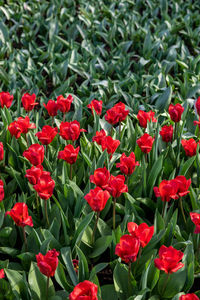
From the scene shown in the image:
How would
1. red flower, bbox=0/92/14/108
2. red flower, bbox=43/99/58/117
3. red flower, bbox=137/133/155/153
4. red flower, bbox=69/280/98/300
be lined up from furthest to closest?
red flower, bbox=0/92/14/108 → red flower, bbox=43/99/58/117 → red flower, bbox=137/133/155/153 → red flower, bbox=69/280/98/300

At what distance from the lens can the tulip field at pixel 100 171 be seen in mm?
1788

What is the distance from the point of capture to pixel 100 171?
1.91 m

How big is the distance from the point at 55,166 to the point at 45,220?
384 mm

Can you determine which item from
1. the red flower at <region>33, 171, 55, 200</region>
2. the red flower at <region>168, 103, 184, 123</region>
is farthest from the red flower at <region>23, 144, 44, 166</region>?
the red flower at <region>168, 103, 184, 123</region>

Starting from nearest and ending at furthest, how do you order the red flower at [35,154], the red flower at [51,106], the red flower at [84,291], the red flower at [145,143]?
the red flower at [84,291] → the red flower at [35,154] → the red flower at [145,143] → the red flower at [51,106]

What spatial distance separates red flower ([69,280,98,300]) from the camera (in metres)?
1.37

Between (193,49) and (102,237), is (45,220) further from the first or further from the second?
(193,49)

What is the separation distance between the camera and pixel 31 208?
7.50 feet

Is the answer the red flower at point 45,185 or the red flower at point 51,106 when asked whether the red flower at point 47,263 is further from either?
the red flower at point 51,106

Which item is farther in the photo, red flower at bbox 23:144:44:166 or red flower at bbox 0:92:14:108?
red flower at bbox 0:92:14:108

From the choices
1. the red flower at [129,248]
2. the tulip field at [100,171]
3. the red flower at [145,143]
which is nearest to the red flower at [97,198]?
the tulip field at [100,171]

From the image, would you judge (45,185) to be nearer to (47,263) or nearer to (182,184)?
(47,263)

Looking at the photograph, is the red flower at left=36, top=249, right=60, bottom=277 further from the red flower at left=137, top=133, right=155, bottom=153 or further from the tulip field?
the red flower at left=137, top=133, right=155, bottom=153

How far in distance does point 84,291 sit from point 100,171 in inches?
24.7
